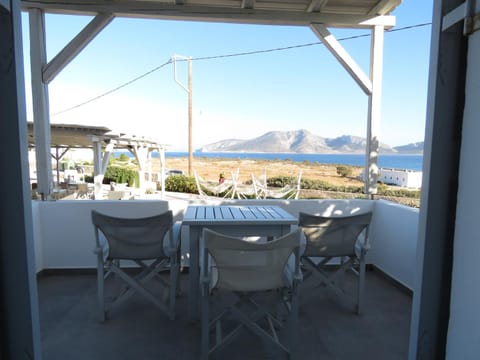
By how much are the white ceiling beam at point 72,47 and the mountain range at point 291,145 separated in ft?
229

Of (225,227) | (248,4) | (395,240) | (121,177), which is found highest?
(248,4)

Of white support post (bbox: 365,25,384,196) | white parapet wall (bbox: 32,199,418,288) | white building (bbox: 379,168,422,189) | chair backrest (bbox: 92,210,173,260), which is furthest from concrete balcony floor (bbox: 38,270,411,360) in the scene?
white building (bbox: 379,168,422,189)

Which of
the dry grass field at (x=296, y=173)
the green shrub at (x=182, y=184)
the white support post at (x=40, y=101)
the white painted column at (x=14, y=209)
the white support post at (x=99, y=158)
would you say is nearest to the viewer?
the white painted column at (x=14, y=209)

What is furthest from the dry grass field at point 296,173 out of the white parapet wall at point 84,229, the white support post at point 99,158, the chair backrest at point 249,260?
the chair backrest at point 249,260

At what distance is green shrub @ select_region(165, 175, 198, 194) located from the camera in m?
12.1

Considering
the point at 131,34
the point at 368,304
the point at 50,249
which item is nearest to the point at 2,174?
the point at 50,249

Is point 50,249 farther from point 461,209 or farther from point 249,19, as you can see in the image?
point 461,209

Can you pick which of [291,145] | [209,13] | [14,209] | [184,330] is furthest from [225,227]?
[291,145]

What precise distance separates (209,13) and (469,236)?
9.48ft

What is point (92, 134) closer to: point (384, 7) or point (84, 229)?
point (84, 229)

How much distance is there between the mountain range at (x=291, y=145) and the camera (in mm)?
73806

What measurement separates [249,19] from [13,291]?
295cm

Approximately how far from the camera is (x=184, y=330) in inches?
80.0

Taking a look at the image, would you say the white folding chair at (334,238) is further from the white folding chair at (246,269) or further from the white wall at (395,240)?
the white wall at (395,240)
